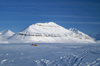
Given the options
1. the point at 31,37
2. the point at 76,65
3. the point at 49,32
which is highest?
the point at 49,32

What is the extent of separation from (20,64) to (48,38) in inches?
6330

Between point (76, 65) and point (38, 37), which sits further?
point (38, 37)

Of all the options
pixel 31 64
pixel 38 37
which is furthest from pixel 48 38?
pixel 31 64

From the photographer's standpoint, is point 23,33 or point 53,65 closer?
point 53,65

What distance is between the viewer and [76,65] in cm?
1991

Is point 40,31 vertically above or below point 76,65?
above

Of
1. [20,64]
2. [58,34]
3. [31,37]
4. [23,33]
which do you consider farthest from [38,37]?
[20,64]

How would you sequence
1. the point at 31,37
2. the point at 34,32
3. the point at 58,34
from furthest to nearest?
the point at 58,34 → the point at 34,32 → the point at 31,37

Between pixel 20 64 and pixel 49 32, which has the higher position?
pixel 49 32

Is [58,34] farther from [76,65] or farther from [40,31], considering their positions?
[76,65]

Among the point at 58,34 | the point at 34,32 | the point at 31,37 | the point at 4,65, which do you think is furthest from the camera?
the point at 58,34

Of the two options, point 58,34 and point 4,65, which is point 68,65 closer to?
point 4,65

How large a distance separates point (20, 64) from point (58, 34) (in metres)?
176

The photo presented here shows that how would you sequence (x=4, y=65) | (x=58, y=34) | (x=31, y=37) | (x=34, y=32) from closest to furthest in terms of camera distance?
(x=4, y=65)
(x=31, y=37)
(x=34, y=32)
(x=58, y=34)
